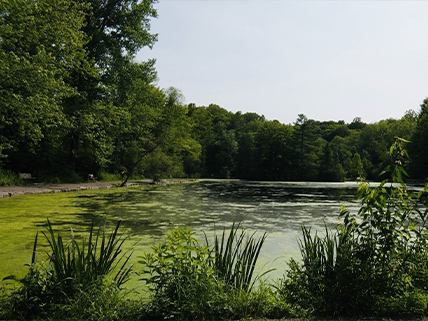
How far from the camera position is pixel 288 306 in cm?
255

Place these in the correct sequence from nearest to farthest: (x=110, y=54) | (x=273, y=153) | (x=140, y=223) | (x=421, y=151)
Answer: (x=140, y=223) < (x=110, y=54) < (x=421, y=151) < (x=273, y=153)

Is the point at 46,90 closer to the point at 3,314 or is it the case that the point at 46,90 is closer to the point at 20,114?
the point at 20,114

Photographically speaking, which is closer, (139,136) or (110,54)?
(110,54)

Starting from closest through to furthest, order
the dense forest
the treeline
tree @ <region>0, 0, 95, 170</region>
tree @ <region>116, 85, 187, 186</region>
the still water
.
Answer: the still water → tree @ <region>0, 0, 95, 170</region> → the dense forest → tree @ <region>116, 85, 187, 186</region> → the treeline

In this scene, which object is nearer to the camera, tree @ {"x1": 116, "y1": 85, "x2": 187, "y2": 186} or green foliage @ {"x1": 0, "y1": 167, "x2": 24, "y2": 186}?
green foliage @ {"x1": 0, "y1": 167, "x2": 24, "y2": 186}

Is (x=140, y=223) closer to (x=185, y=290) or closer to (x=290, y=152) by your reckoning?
(x=185, y=290)

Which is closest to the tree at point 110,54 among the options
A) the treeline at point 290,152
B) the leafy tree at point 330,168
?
the treeline at point 290,152

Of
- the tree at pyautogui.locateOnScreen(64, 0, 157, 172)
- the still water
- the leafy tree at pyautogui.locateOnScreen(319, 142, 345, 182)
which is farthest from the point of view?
the leafy tree at pyautogui.locateOnScreen(319, 142, 345, 182)

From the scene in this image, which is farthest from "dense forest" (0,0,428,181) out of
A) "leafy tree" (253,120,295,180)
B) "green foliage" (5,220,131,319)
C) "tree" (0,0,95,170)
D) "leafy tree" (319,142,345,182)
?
"leafy tree" (253,120,295,180)

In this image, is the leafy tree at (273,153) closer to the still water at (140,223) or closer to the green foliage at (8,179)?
the green foliage at (8,179)

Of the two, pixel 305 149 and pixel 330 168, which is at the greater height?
pixel 305 149

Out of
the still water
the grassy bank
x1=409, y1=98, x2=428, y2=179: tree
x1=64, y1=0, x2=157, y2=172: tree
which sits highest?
x1=64, y1=0, x2=157, y2=172: tree

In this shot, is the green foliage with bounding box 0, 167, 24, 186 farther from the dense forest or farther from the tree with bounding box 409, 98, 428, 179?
the tree with bounding box 409, 98, 428, 179

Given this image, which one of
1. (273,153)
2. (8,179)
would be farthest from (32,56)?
(273,153)
